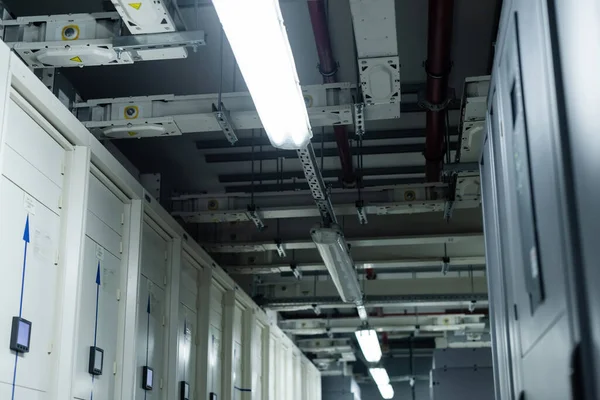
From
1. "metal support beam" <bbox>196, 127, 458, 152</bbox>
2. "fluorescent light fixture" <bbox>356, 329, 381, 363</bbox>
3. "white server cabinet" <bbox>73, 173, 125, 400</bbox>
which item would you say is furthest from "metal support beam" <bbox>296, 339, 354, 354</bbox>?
"white server cabinet" <bbox>73, 173, 125, 400</bbox>

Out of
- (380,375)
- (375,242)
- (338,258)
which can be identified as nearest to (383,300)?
(375,242)

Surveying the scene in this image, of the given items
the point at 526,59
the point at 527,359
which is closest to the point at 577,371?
the point at 527,359

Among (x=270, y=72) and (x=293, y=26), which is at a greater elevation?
(x=293, y=26)

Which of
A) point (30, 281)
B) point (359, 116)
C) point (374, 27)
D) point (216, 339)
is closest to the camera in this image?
point (30, 281)

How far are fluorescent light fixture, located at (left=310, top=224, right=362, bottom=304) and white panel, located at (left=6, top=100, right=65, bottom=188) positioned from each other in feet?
8.73

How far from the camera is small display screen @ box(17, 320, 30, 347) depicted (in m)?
3.72

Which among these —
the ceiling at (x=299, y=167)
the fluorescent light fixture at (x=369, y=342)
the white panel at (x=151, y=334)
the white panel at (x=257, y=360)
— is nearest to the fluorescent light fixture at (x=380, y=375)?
the fluorescent light fixture at (x=369, y=342)

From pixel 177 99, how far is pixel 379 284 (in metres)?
5.68

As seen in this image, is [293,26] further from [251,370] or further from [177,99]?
[251,370]

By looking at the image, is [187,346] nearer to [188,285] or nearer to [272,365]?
[188,285]

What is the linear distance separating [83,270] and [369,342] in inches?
270

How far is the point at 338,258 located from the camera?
6949mm

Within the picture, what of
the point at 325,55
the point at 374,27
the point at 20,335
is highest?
the point at 325,55

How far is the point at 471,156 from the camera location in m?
5.76
